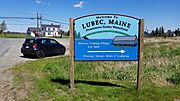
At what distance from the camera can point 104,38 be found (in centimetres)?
693

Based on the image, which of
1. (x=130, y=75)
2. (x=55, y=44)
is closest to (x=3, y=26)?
(x=55, y=44)

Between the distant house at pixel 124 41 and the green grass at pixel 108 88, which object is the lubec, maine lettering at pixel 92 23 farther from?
the green grass at pixel 108 88

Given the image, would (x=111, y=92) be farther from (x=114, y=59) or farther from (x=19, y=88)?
(x=19, y=88)

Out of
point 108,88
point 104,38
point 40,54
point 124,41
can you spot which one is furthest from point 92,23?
point 40,54

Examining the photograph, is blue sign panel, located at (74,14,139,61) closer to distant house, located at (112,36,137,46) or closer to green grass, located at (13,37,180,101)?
distant house, located at (112,36,137,46)

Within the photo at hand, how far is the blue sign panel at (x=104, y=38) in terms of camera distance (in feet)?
22.5

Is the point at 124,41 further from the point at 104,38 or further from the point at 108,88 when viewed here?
the point at 108,88

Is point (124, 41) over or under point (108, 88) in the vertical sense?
over

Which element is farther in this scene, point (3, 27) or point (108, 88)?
point (3, 27)

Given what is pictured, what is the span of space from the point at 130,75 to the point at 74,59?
9.46ft

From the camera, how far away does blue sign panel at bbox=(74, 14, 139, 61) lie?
22.5 ft

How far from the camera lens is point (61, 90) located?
22.3 feet

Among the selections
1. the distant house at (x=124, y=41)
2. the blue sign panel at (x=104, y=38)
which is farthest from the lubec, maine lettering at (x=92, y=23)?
the distant house at (x=124, y=41)

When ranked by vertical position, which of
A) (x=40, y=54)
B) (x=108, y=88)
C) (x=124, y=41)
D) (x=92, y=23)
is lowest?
(x=108, y=88)
